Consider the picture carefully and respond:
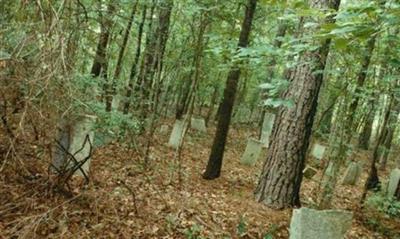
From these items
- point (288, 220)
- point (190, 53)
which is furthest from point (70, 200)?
point (190, 53)

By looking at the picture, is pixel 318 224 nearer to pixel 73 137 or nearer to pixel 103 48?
pixel 73 137

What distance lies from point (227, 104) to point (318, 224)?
340 centimetres

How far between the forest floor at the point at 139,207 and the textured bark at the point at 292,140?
30 cm

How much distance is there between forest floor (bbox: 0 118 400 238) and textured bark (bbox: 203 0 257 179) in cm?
27

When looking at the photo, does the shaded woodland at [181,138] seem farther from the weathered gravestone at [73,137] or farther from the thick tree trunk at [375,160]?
the thick tree trunk at [375,160]

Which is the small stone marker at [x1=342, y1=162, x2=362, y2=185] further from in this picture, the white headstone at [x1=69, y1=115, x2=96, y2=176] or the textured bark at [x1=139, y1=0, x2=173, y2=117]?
the white headstone at [x1=69, y1=115, x2=96, y2=176]

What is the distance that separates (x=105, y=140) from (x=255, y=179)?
3186 mm

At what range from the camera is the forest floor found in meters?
4.39

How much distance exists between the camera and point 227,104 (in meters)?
7.16

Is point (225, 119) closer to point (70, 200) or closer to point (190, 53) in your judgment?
point (190, 53)

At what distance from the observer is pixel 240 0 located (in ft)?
25.2

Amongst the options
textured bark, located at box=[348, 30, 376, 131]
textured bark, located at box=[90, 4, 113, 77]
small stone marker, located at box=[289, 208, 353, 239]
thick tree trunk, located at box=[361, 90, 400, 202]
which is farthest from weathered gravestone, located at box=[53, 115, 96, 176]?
thick tree trunk, located at box=[361, 90, 400, 202]

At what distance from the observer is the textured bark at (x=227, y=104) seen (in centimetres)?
712

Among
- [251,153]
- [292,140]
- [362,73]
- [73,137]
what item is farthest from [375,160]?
[73,137]
